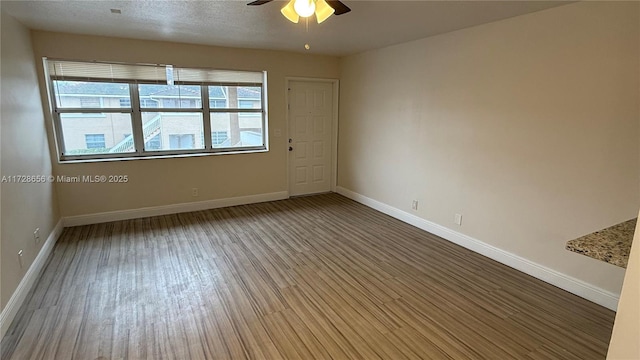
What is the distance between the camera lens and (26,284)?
2732 millimetres

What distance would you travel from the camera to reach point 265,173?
5.48m

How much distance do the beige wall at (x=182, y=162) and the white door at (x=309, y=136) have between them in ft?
0.65

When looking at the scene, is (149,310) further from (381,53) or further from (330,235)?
(381,53)

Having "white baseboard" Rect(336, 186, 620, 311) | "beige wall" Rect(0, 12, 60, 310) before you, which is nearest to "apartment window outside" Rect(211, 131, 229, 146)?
"beige wall" Rect(0, 12, 60, 310)

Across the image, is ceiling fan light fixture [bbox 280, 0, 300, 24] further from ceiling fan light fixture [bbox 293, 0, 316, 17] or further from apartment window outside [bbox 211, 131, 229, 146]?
apartment window outside [bbox 211, 131, 229, 146]

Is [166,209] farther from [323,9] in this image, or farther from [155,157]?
[323,9]

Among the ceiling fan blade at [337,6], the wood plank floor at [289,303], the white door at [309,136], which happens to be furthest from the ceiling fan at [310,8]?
the white door at [309,136]

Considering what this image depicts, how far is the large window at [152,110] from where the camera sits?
4.12 m

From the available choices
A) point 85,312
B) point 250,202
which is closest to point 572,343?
point 85,312

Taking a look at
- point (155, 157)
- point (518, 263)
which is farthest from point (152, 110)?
point (518, 263)

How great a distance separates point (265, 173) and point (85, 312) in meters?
3.30

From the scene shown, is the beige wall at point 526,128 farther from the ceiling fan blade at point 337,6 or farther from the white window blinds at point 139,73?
the white window blinds at point 139,73

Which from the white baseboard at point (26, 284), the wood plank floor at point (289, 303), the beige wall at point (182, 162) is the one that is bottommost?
the wood plank floor at point (289, 303)

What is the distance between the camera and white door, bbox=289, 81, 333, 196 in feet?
18.4
